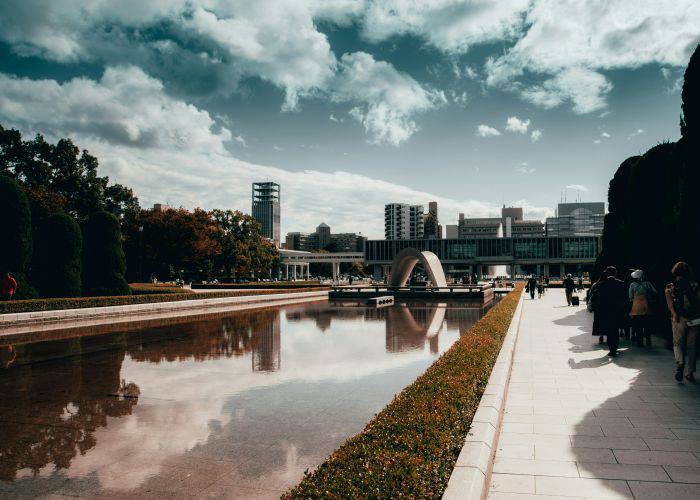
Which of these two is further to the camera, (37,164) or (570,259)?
(570,259)

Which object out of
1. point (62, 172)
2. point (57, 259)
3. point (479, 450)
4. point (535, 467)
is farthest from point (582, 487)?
point (62, 172)

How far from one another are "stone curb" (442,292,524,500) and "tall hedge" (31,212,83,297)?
23.8m

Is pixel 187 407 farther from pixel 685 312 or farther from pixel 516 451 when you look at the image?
pixel 685 312

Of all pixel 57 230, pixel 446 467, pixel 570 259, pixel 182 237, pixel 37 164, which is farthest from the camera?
pixel 570 259

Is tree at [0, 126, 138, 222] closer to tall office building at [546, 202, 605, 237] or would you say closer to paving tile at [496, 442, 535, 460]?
paving tile at [496, 442, 535, 460]

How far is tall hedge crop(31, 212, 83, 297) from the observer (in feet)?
79.8

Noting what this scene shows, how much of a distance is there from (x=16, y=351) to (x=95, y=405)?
23.5ft

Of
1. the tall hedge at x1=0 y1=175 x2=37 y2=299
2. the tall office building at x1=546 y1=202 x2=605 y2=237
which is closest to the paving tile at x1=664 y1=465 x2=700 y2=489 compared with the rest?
the tall hedge at x1=0 y1=175 x2=37 y2=299

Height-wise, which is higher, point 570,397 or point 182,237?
point 182,237

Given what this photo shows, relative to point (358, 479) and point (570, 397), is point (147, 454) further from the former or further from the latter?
point (570, 397)

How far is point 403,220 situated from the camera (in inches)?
7042

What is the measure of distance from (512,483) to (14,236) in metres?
24.0

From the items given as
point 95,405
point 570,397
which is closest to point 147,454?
point 95,405

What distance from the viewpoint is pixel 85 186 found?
142ft
